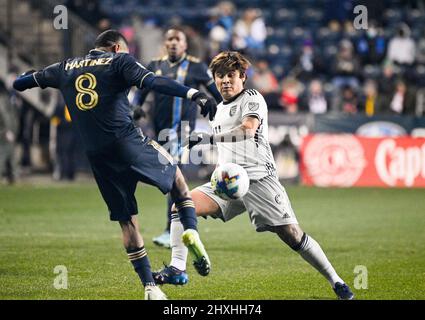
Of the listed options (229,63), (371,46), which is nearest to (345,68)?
(371,46)

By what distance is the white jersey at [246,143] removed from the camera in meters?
8.23

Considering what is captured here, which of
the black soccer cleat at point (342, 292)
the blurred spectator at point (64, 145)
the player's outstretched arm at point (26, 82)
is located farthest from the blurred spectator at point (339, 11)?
the black soccer cleat at point (342, 292)

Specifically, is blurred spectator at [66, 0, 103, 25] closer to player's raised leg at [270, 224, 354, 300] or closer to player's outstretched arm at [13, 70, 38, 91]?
player's outstretched arm at [13, 70, 38, 91]

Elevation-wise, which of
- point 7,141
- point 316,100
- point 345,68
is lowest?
point 7,141

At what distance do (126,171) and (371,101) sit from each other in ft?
50.9

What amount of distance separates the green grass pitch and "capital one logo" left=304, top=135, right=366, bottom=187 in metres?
2.24

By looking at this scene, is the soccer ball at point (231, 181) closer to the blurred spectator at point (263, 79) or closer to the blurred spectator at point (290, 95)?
the blurred spectator at point (290, 95)

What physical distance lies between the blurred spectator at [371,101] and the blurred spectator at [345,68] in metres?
0.83

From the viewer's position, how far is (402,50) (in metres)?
24.2

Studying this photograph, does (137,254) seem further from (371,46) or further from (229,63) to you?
(371,46)

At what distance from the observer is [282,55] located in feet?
83.5

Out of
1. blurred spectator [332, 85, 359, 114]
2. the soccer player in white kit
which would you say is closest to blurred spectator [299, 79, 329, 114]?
blurred spectator [332, 85, 359, 114]

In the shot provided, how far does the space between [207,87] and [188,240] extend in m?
4.54

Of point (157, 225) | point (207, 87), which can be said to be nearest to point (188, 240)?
point (207, 87)
